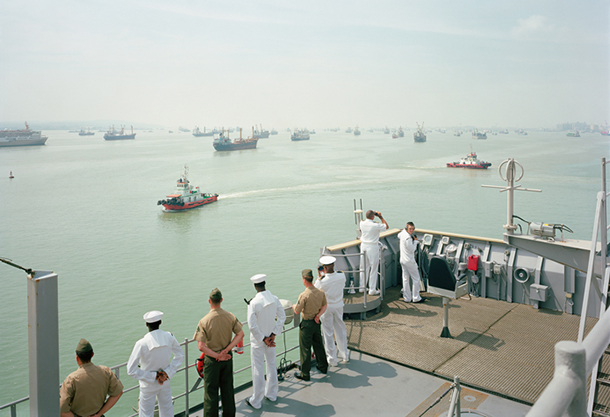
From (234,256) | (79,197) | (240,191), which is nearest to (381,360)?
(234,256)

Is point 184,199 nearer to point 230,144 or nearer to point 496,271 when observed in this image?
point 496,271

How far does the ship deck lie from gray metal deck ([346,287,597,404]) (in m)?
0.01

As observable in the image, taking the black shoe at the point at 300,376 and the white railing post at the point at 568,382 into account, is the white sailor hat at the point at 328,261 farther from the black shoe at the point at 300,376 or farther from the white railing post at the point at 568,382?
the white railing post at the point at 568,382

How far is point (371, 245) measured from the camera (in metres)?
9.57

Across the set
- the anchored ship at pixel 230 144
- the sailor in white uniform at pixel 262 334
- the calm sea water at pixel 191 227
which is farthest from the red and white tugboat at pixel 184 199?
the anchored ship at pixel 230 144

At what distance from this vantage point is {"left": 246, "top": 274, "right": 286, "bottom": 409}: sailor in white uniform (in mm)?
6160

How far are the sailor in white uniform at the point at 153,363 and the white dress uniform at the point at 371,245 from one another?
487 cm

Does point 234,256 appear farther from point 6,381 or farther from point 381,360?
point 381,360

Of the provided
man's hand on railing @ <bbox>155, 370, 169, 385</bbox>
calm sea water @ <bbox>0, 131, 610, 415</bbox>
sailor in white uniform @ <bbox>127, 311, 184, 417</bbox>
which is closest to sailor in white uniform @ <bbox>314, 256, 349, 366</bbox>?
sailor in white uniform @ <bbox>127, 311, 184, 417</bbox>

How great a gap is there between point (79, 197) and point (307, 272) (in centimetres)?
6245

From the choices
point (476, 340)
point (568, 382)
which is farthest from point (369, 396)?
point (568, 382)

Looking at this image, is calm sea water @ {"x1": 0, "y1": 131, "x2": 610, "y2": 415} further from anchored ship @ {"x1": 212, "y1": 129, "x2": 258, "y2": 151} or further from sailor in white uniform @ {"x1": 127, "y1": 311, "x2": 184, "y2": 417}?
anchored ship @ {"x1": 212, "y1": 129, "x2": 258, "y2": 151}

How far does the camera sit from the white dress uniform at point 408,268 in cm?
968

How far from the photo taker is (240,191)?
2486 inches
